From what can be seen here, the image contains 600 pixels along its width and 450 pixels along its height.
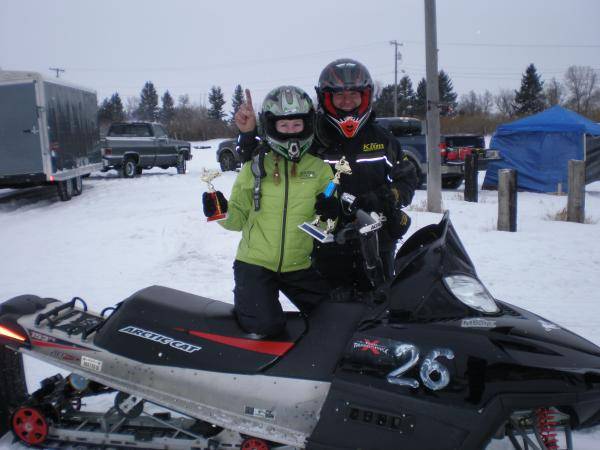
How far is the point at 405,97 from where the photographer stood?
222 feet

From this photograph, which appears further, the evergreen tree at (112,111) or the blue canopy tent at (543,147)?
the evergreen tree at (112,111)

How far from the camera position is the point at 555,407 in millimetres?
2303

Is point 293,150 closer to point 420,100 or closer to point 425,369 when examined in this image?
point 425,369

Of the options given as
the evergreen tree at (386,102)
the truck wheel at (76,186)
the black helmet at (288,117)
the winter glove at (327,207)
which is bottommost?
the truck wheel at (76,186)

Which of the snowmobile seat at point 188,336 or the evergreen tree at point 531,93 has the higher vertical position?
the evergreen tree at point 531,93

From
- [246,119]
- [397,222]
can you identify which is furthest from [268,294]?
[246,119]

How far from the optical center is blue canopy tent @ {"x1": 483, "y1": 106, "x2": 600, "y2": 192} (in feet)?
48.6

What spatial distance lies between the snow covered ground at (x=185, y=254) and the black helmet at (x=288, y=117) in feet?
6.50

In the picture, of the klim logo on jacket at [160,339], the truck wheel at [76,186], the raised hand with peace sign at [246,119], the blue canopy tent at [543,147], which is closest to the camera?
the klim logo on jacket at [160,339]

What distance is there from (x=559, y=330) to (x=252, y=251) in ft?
4.94

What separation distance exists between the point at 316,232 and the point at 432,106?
27.7 ft

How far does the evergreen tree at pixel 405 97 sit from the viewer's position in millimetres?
60356

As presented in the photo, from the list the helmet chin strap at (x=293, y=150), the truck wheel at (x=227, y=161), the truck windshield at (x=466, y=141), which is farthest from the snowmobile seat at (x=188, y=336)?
the truck wheel at (x=227, y=161)

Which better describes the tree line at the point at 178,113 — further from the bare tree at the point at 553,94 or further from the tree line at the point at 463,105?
the bare tree at the point at 553,94
